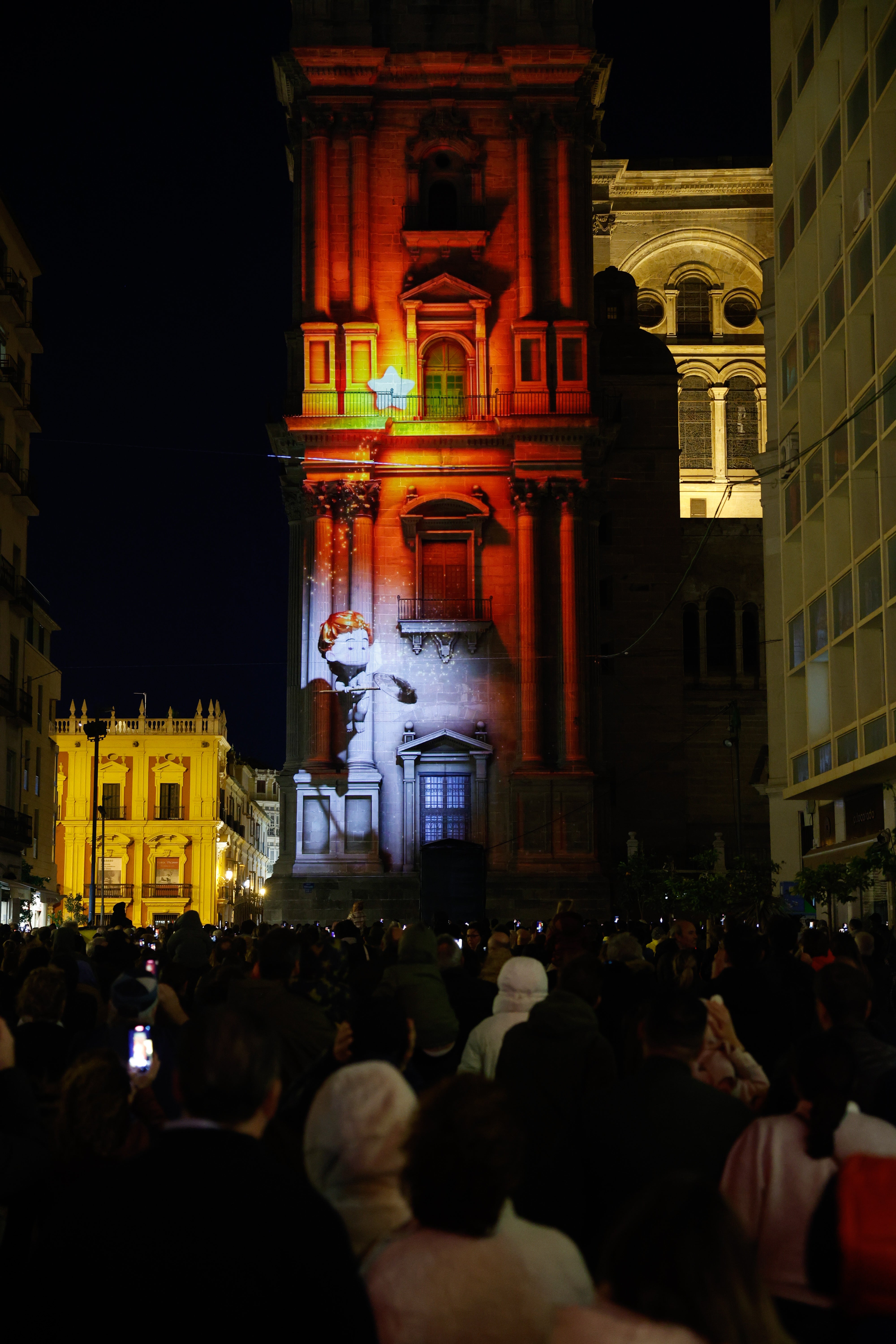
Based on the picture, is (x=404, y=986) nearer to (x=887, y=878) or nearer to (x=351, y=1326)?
(x=351, y=1326)

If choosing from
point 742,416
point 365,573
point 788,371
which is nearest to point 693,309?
point 742,416

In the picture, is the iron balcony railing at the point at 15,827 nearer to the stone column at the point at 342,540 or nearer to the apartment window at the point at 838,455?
the stone column at the point at 342,540

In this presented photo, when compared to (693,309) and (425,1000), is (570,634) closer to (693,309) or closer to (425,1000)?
(693,309)

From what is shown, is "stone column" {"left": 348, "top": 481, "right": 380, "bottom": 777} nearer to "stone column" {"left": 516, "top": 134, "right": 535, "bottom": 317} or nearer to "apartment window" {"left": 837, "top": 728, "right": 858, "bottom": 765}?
"stone column" {"left": 516, "top": 134, "right": 535, "bottom": 317}

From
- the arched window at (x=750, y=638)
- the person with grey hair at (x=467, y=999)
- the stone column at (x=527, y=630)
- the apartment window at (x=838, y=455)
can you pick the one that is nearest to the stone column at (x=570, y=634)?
the stone column at (x=527, y=630)

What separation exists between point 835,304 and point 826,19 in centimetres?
639

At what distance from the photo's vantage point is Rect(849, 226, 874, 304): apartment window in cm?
2991

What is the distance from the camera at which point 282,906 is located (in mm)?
45656

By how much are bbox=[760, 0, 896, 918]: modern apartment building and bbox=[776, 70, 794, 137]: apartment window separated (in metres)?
0.05

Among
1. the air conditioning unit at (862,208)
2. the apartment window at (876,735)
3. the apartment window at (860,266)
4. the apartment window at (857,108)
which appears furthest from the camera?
the apartment window at (857,108)

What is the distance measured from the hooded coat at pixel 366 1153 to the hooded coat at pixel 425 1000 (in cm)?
438

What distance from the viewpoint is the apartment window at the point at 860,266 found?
29.9 meters

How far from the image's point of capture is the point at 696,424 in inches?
2936

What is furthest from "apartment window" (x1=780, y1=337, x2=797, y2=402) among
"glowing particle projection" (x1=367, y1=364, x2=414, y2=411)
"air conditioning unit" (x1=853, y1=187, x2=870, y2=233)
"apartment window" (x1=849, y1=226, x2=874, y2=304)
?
"glowing particle projection" (x1=367, y1=364, x2=414, y2=411)
